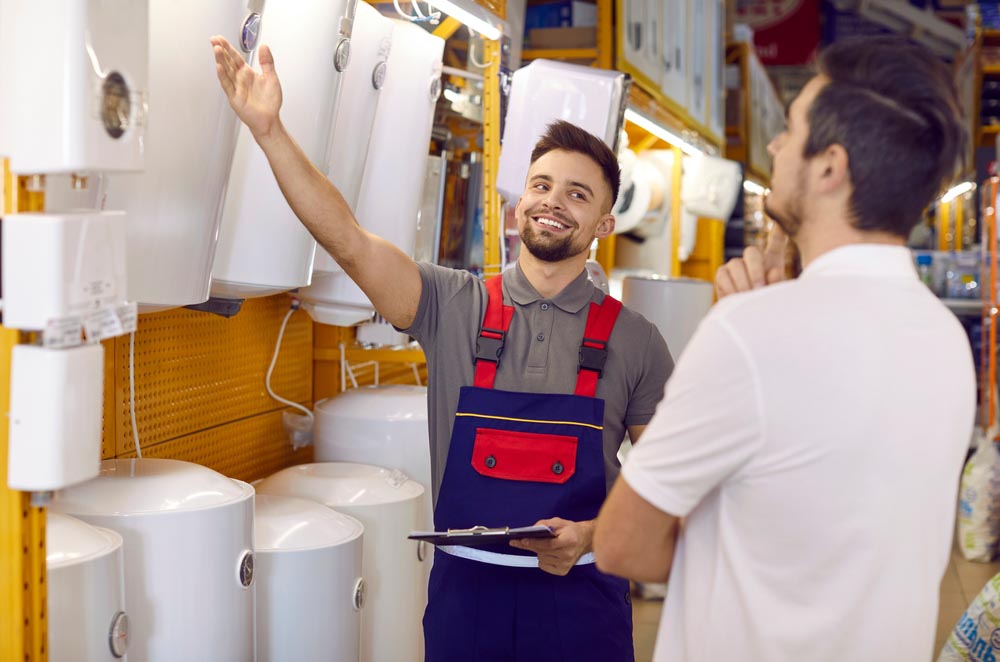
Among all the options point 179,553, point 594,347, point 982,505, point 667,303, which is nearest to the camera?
point 179,553

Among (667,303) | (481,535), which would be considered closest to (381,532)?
(481,535)

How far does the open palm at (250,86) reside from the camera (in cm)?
193

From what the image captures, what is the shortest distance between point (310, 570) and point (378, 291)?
0.70 metres

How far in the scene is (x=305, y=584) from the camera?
2498 mm

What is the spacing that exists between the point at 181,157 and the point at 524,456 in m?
0.88

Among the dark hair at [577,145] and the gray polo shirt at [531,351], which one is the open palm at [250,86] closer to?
the gray polo shirt at [531,351]

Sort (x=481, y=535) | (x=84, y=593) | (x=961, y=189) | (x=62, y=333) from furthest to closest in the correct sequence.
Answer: (x=961, y=189), (x=481, y=535), (x=84, y=593), (x=62, y=333)

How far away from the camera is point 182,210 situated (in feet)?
6.63

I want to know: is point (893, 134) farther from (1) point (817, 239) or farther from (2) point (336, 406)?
(2) point (336, 406)

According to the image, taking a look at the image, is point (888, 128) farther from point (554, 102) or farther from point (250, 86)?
point (554, 102)

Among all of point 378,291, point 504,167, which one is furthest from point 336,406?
point 378,291

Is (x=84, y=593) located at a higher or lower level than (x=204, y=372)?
lower

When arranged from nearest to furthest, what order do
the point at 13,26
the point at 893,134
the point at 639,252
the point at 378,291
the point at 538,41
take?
the point at 893,134
the point at 13,26
the point at 378,291
the point at 538,41
the point at 639,252

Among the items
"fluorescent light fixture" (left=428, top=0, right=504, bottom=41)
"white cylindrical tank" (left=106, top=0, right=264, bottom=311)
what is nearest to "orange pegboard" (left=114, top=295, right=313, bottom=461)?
"white cylindrical tank" (left=106, top=0, right=264, bottom=311)
